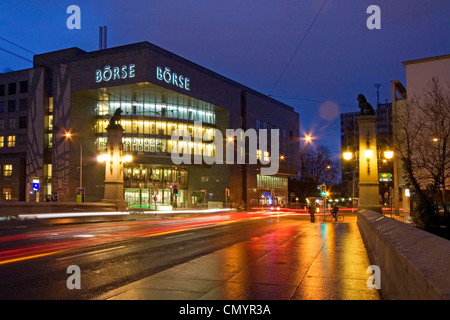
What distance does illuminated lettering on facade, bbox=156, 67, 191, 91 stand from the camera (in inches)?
2330

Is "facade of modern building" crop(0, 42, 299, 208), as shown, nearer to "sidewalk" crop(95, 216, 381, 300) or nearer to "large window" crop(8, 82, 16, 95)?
"large window" crop(8, 82, 16, 95)

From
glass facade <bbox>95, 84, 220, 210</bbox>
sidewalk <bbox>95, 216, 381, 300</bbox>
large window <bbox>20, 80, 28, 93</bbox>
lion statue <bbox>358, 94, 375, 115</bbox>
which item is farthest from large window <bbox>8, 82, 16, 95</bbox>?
sidewalk <bbox>95, 216, 381, 300</bbox>

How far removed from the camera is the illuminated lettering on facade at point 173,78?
5918cm

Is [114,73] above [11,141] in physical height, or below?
A: above

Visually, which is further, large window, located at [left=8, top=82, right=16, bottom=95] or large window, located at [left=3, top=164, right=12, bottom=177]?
large window, located at [left=8, top=82, right=16, bottom=95]

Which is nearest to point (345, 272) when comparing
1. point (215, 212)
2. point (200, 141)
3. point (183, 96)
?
point (215, 212)

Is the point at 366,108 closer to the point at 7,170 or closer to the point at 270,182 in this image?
the point at 270,182

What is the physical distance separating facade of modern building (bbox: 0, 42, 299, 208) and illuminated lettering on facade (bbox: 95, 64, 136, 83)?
0.14 meters

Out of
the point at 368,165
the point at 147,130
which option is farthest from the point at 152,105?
the point at 368,165

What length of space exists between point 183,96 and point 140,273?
185 feet

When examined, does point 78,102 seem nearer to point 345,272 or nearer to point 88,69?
point 88,69

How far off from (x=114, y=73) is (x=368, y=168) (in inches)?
1725

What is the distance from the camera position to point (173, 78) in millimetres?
61469

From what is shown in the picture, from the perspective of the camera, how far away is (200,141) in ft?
233
